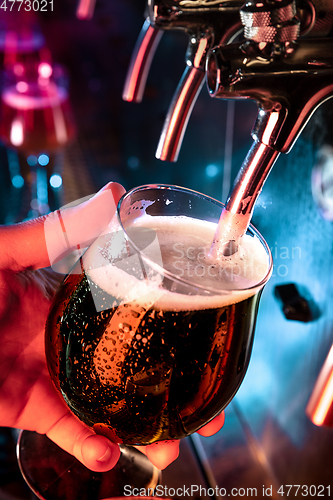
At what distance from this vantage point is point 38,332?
0.69m

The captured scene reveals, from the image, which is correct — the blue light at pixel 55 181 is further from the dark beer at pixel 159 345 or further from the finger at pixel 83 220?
the dark beer at pixel 159 345

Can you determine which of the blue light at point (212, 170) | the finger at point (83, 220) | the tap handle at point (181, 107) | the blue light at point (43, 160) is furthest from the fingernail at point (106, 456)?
the blue light at point (43, 160)

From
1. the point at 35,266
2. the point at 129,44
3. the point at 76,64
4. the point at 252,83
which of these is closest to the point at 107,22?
the point at 129,44

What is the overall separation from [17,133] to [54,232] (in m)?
1.21

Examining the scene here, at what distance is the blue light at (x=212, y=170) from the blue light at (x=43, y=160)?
0.93 metres

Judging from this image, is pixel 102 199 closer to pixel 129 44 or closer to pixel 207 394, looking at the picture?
pixel 207 394

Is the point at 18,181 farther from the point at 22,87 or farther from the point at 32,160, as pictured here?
the point at 22,87

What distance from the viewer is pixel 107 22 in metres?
1.48

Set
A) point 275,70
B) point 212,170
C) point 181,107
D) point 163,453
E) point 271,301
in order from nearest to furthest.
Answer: point 275,70, point 181,107, point 163,453, point 271,301, point 212,170

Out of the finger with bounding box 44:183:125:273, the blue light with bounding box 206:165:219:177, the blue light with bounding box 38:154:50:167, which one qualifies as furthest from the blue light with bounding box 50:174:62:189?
the finger with bounding box 44:183:125:273

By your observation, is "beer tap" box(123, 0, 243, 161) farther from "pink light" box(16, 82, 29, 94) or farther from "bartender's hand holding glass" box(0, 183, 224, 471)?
"pink light" box(16, 82, 29, 94)

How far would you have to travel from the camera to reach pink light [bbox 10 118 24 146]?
5.39 feet

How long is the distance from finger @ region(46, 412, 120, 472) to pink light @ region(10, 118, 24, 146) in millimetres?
1285

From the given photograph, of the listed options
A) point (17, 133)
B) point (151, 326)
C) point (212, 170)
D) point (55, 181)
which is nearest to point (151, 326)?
point (151, 326)
